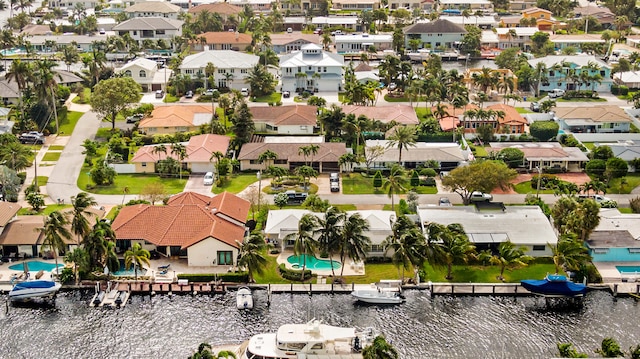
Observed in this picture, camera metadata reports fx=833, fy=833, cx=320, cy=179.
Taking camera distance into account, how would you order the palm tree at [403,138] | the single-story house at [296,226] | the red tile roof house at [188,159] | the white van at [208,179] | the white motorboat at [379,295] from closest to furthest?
Result: the white motorboat at [379,295]
the single-story house at [296,226]
the white van at [208,179]
the palm tree at [403,138]
the red tile roof house at [188,159]

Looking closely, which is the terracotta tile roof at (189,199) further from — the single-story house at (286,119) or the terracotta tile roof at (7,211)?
the single-story house at (286,119)

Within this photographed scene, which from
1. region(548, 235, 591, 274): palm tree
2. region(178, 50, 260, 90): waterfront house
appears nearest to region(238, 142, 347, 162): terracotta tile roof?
region(178, 50, 260, 90): waterfront house

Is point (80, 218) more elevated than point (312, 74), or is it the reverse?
point (312, 74)

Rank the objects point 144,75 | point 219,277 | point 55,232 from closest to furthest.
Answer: point 55,232
point 219,277
point 144,75

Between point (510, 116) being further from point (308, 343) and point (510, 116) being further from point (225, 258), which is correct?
point (308, 343)

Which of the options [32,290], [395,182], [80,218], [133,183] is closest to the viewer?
[32,290]

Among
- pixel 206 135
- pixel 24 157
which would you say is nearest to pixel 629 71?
pixel 206 135

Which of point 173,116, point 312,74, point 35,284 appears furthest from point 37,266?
point 312,74

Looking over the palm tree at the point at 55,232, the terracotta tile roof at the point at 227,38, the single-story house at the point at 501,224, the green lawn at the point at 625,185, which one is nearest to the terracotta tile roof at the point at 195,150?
the palm tree at the point at 55,232
